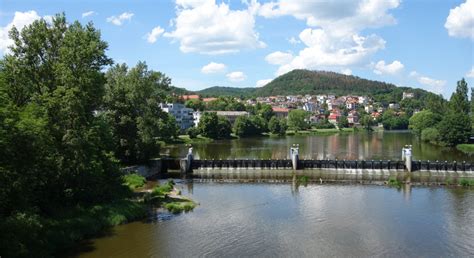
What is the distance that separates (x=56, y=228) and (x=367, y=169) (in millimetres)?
34864

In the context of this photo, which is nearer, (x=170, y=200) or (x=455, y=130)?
(x=170, y=200)

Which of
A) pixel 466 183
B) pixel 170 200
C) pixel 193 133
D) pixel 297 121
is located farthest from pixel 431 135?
pixel 170 200

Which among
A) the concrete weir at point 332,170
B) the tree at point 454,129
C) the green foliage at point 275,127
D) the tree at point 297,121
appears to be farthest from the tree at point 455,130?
the tree at point 297,121

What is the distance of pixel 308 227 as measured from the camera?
96.3 feet

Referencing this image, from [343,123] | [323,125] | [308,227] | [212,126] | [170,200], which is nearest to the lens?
[308,227]

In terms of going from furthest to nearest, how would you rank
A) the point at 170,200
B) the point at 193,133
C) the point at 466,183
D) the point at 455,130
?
the point at 193,133 → the point at 455,130 → the point at 466,183 → the point at 170,200

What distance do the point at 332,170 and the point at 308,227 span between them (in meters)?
21.7

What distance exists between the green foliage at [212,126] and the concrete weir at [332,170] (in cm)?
5181

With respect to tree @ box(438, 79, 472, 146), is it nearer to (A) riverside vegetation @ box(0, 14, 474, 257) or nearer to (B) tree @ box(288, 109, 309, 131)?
(B) tree @ box(288, 109, 309, 131)

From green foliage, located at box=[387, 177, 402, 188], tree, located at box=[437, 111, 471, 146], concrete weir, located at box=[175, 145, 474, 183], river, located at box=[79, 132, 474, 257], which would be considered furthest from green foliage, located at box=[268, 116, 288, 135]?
river, located at box=[79, 132, 474, 257]

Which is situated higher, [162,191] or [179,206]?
[162,191]

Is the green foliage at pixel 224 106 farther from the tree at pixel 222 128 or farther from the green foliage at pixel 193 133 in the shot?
the green foliage at pixel 193 133

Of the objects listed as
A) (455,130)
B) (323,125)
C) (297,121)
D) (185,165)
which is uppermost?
(297,121)

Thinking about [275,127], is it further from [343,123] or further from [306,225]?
[306,225]
